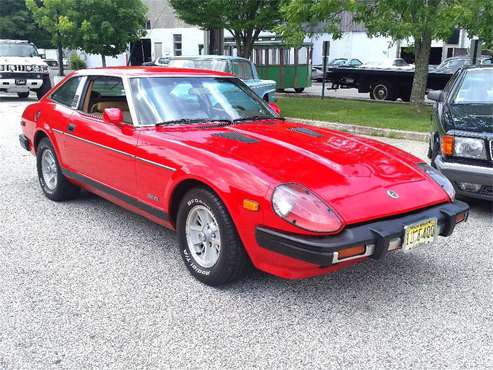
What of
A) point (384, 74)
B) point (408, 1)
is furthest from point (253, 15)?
point (408, 1)

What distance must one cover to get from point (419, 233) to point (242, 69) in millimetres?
9862

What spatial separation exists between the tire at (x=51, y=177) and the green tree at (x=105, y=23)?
21.8 m

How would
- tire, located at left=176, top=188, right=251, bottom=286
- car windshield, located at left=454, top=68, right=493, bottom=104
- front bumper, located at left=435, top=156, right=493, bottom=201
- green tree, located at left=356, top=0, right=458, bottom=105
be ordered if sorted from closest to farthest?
1. tire, located at left=176, top=188, right=251, bottom=286
2. front bumper, located at left=435, top=156, right=493, bottom=201
3. car windshield, located at left=454, top=68, right=493, bottom=104
4. green tree, located at left=356, top=0, right=458, bottom=105

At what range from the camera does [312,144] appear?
3.97 metres

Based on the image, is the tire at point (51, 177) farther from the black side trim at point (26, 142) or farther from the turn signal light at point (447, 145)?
the turn signal light at point (447, 145)

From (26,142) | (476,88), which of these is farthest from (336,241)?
(26,142)

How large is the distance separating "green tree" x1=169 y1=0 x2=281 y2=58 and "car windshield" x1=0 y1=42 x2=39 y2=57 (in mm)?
5170

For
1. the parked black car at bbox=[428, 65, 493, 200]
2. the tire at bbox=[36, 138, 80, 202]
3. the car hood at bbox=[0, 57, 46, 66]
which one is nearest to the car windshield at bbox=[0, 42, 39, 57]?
the car hood at bbox=[0, 57, 46, 66]

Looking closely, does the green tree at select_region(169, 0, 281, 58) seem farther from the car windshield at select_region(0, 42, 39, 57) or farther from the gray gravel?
the gray gravel

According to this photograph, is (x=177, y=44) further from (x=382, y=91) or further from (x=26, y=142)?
(x=26, y=142)

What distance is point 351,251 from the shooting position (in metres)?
3.06

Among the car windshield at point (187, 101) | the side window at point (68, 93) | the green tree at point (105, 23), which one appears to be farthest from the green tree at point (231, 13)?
the car windshield at point (187, 101)

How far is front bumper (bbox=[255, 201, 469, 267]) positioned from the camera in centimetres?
300

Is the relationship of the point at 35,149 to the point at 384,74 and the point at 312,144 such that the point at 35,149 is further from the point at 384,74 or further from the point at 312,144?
the point at 384,74
